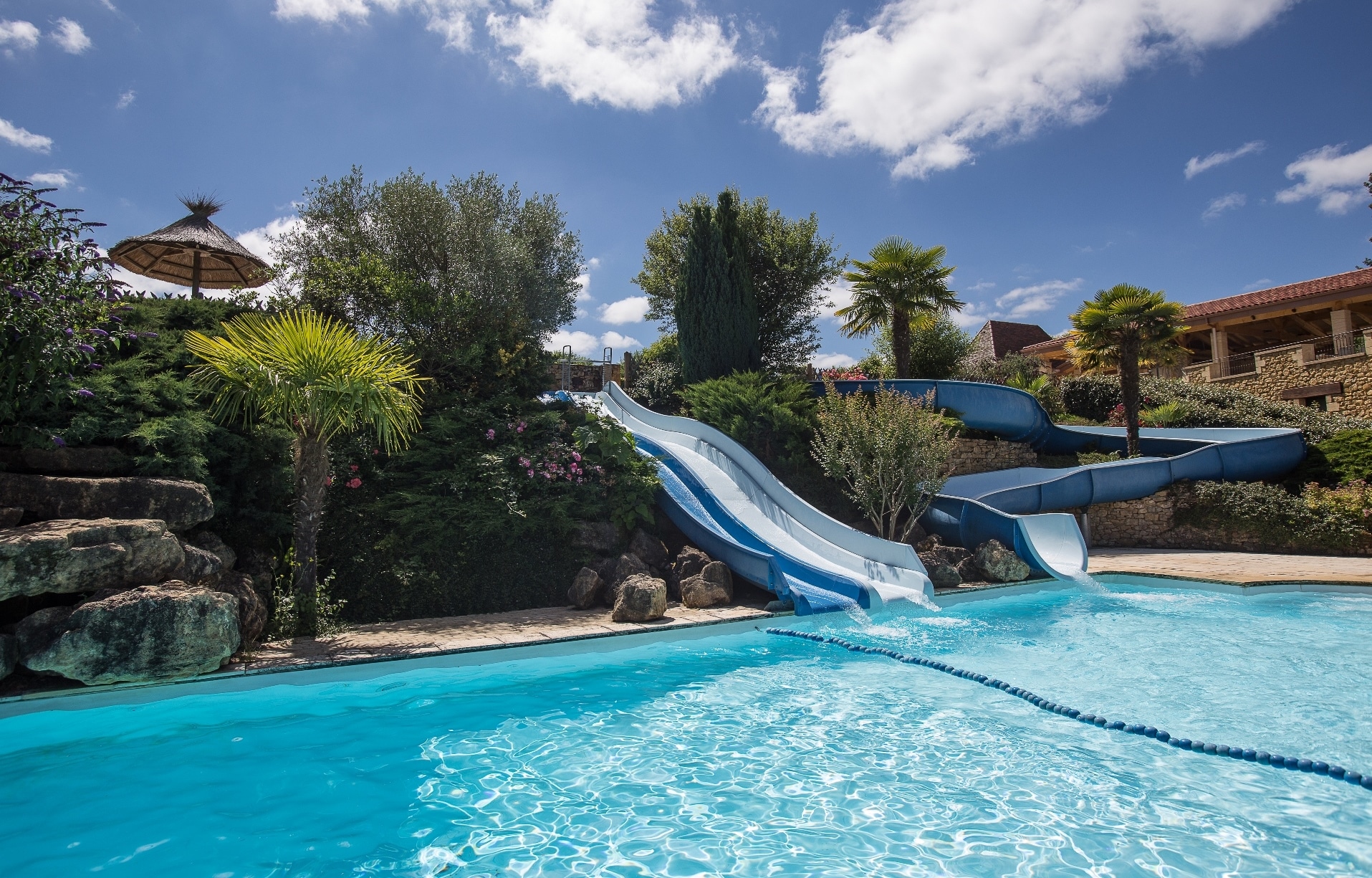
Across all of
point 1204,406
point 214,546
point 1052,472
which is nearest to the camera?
point 214,546

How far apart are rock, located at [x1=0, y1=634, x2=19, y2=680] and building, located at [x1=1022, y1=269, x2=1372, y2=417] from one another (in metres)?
28.4

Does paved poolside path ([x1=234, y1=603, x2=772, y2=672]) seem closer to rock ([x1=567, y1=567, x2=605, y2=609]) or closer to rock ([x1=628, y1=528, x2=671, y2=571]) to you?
rock ([x1=567, y1=567, x2=605, y2=609])

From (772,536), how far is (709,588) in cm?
206

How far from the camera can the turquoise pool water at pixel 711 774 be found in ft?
11.9

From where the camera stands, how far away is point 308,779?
4.52m

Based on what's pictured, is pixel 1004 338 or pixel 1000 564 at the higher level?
pixel 1004 338

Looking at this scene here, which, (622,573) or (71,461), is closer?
(71,461)

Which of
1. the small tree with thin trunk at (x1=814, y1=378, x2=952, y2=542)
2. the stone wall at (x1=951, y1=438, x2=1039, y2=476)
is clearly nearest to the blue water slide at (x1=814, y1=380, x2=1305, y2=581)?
the stone wall at (x1=951, y1=438, x2=1039, y2=476)

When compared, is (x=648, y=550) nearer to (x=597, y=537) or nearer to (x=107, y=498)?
(x=597, y=537)

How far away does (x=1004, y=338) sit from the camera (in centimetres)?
3769

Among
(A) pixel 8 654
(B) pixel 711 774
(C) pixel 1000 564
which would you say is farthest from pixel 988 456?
(A) pixel 8 654

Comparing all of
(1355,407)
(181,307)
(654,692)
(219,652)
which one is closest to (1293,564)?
(654,692)

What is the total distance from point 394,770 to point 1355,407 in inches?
1048

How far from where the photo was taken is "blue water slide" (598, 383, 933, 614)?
9664 mm
